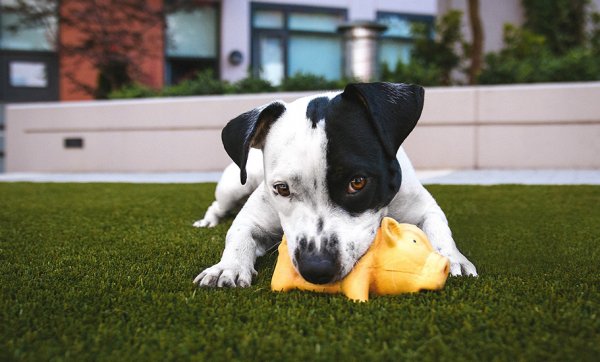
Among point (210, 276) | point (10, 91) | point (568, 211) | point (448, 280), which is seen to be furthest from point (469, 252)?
point (10, 91)

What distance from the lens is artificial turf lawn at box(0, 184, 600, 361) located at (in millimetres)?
1661

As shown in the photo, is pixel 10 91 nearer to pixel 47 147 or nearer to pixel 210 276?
pixel 47 147

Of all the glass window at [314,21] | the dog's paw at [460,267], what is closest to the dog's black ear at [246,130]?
the dog's paw at [460,267]

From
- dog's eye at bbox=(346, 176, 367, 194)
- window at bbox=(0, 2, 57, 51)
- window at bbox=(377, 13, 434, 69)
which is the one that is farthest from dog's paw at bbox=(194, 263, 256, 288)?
window at bbox=(377, 13, 434, 69)

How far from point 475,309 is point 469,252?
3.93 ft

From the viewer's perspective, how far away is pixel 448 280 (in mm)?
2398

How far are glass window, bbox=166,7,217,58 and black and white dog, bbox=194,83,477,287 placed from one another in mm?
14542

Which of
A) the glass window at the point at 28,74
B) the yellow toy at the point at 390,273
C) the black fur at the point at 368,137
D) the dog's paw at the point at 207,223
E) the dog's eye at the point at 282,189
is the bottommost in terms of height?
the dog's paw at the point at 207,223

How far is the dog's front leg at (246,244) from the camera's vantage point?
2463mm

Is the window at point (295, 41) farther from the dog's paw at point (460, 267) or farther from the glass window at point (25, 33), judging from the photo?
the dog's paw at point (460, 267)

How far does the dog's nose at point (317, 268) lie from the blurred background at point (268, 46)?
24.6ft

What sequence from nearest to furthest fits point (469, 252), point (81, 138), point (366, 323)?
point (366, 323) → point (469, 252) → point (81, 138)

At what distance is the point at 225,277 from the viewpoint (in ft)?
8.04

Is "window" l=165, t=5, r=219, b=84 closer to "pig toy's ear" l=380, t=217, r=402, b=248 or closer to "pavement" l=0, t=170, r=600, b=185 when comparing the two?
"pavement" l=0, t=170, r=600, b=185
